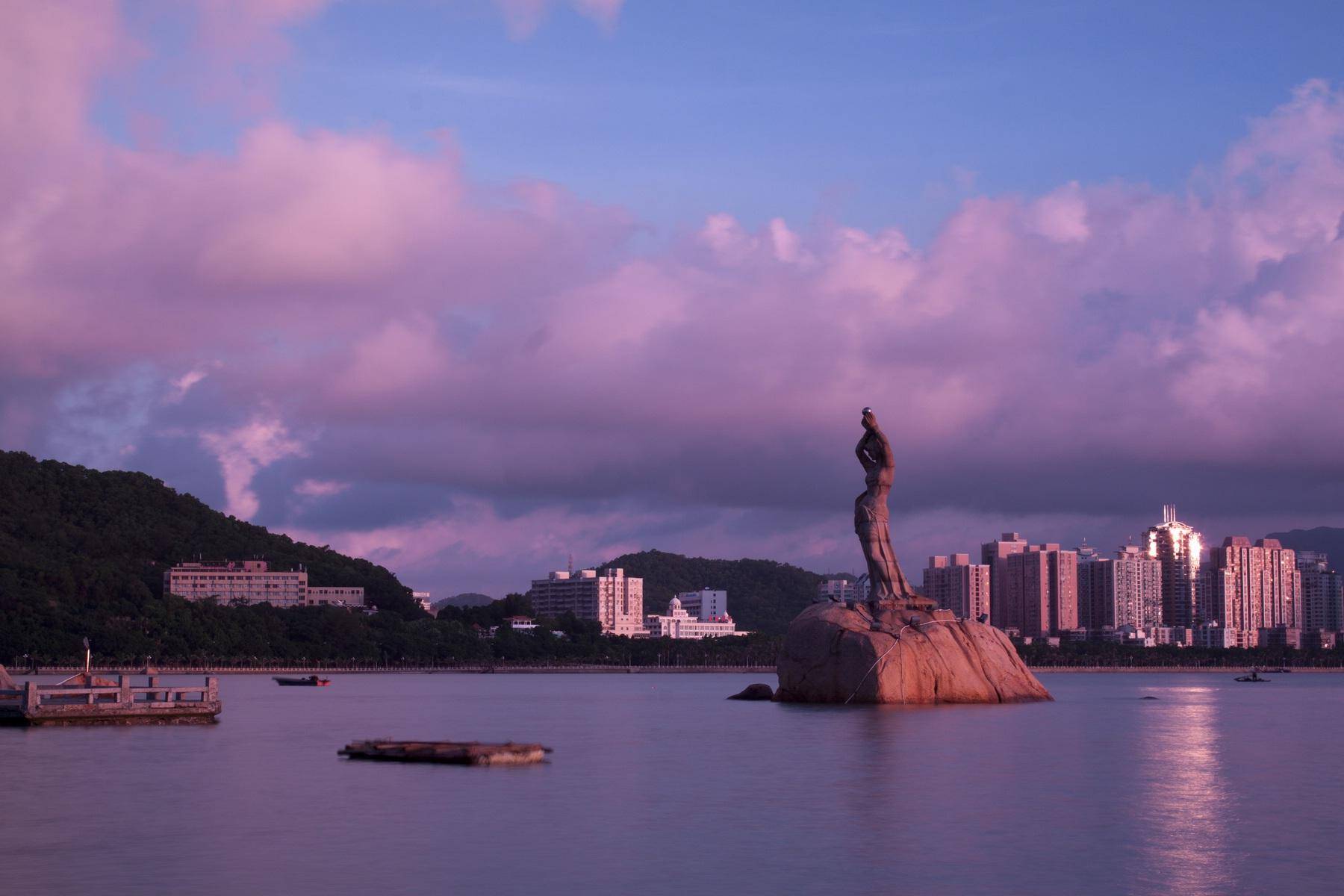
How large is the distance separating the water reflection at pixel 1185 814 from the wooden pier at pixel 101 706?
33.5 meters

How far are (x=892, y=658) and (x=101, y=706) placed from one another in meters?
30.1

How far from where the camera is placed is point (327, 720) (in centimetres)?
7031

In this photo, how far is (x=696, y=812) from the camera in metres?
34.6

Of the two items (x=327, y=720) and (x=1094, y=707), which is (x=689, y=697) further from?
(x=327, y=720)

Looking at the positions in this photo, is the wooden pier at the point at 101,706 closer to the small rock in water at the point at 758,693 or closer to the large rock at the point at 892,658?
the large rock at the point at 892,658

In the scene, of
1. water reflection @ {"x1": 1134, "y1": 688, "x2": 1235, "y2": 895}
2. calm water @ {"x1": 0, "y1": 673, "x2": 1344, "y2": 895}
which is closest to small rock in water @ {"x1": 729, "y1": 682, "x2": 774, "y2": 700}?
calm water @ {"x1": 0, "y1": 673, "x2": 1344, "y2": 895}

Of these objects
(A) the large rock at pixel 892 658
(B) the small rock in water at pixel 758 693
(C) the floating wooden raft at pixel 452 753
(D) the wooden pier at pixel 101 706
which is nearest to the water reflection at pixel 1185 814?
(A) the large rock at pixel 892 658

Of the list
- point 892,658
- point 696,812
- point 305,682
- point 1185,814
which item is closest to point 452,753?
point 696,812

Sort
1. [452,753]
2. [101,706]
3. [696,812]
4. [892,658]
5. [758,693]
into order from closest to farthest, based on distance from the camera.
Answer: [696,812]
[452,753]
[101,706]
[892,658]
[758,693]

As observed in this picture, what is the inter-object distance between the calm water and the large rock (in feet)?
17.0

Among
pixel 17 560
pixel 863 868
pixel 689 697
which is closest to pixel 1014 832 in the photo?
pixel 863 868

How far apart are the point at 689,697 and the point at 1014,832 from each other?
7556cm

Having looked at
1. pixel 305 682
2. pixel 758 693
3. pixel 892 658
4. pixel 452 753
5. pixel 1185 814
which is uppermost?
pixel 892 658

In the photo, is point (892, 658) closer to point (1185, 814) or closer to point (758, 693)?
point (758, 693)
